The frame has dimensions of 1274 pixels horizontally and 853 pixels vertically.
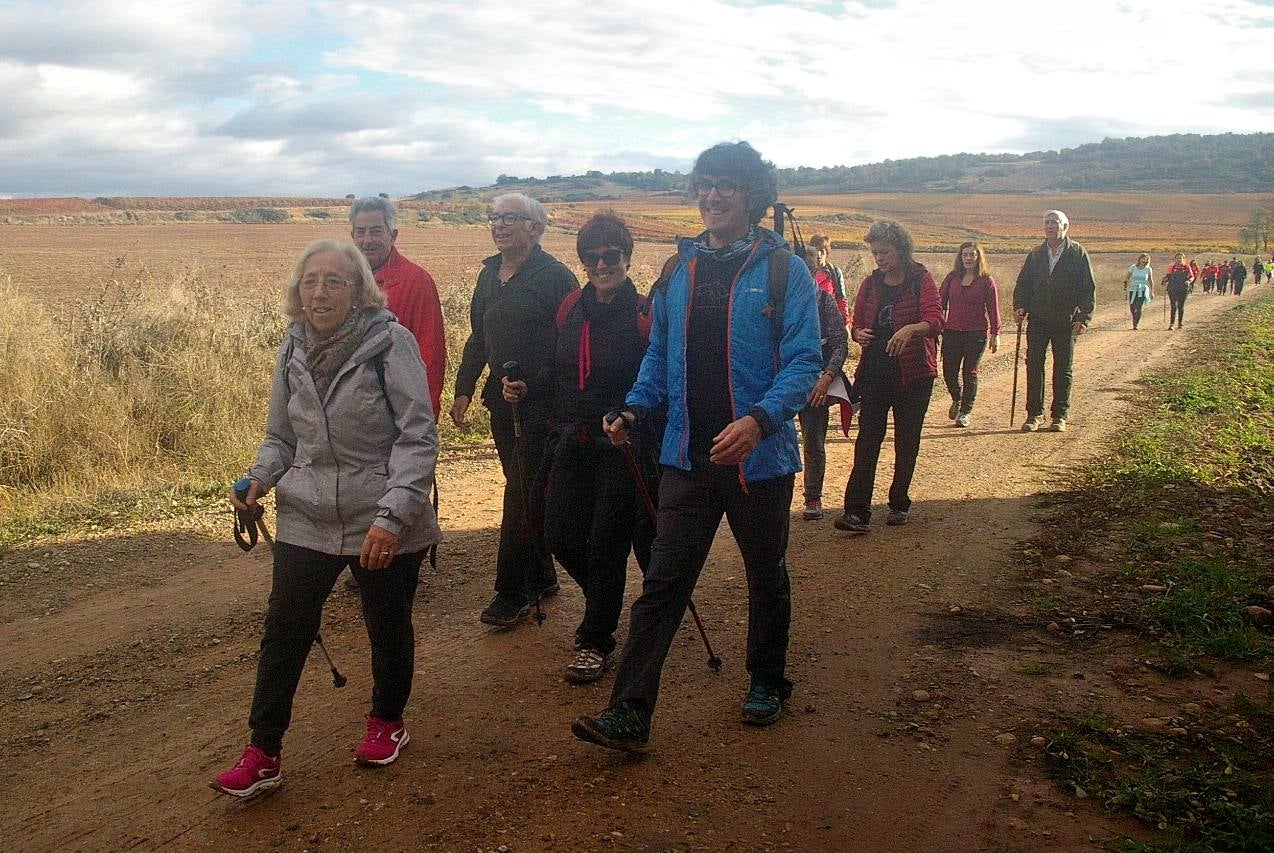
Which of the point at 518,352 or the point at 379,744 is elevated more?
the point at 518,352

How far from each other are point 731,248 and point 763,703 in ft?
5.91

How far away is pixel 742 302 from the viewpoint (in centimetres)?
390

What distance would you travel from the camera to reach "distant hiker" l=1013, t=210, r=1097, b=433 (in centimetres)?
1020

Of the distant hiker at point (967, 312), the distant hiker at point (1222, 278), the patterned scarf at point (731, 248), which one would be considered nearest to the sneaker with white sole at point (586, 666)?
the patterned scarf at point (731, 248)

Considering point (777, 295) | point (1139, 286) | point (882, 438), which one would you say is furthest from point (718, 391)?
point (1139, 286)

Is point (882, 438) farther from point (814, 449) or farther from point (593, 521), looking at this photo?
point (593, 521)

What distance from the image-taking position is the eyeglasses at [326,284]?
3504 millimetres

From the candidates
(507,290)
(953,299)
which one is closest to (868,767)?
(507,290)

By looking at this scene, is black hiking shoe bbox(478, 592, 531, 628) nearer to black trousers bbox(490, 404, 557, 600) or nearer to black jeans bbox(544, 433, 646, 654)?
black trousers bbox(490, 404, 557, 600)

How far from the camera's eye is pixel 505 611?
536 centimetres

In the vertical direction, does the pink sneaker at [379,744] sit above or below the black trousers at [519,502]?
below

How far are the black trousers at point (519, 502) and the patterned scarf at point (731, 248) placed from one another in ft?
4.60

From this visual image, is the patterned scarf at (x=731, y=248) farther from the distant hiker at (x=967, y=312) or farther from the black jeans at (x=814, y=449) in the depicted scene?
the distant hiker at (x=967, y=312)

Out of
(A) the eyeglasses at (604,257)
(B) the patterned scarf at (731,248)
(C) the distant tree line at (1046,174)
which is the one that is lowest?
(A) the eyeglasses at (604,257)
